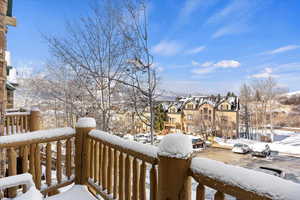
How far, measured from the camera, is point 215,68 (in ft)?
70.3

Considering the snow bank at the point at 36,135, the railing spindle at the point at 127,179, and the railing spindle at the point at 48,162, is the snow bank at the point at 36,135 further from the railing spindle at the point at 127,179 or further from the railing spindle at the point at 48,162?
the railing spindle at the point at 127,179

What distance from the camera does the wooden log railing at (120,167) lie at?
1.77 metres

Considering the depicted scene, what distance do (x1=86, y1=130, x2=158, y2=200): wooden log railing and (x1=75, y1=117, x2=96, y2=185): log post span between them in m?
0.04

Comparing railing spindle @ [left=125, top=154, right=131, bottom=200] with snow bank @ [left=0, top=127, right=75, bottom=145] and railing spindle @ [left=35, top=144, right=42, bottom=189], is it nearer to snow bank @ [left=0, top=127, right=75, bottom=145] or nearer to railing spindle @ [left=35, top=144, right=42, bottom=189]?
snow bank @ [left=0, top=127, right=75, bottom=145]

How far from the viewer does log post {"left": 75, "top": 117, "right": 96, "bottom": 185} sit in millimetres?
2727

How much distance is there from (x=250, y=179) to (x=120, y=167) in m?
1.44

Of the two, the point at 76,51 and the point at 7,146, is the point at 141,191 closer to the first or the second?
the point at 7,146

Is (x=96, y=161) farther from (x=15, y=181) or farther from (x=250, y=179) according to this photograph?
(x=250, y=179)

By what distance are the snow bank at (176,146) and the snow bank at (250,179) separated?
4.1 inches

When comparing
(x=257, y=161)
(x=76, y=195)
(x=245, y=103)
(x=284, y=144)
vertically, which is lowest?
(x=257, y=161)

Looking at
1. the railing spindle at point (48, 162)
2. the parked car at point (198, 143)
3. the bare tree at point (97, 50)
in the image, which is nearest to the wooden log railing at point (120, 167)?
the railing spindle at point (48, 162)

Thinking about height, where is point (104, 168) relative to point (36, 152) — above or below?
below

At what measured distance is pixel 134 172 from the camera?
75.3 inches

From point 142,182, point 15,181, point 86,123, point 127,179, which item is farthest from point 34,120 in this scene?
point 142,182
